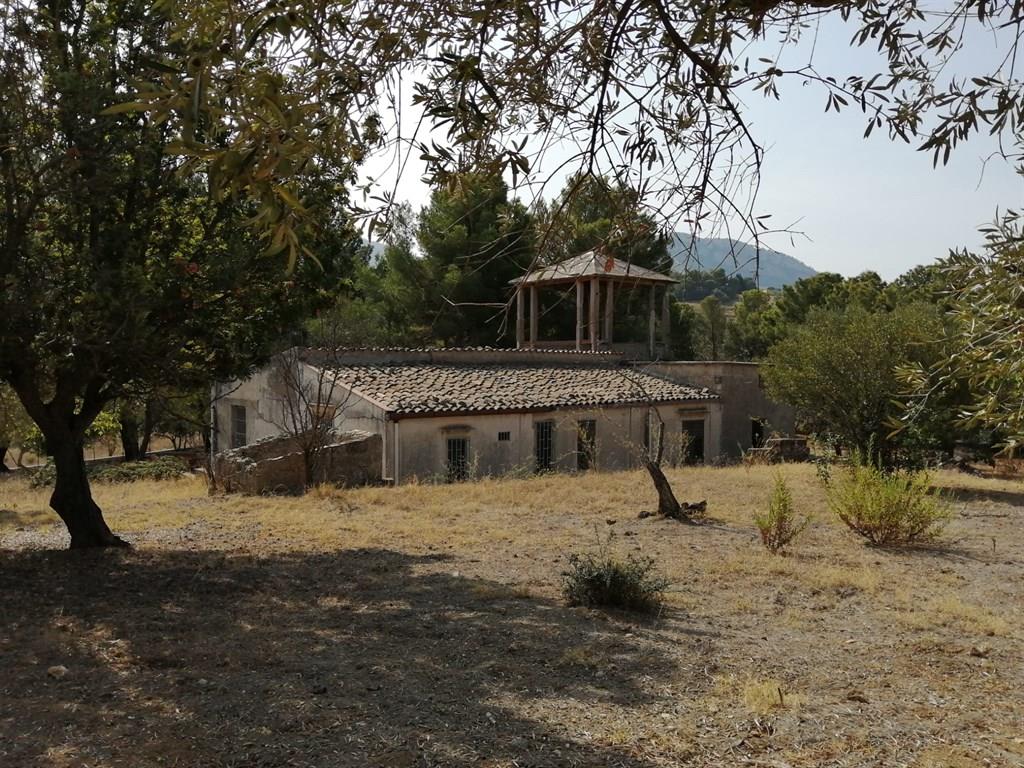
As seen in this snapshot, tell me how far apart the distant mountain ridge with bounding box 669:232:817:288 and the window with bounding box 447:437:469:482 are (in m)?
16.5

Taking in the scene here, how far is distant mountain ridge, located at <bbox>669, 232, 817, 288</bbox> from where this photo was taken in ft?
12.8

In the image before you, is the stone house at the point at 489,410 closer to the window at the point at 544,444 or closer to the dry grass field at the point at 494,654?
the window at the point at 544,444

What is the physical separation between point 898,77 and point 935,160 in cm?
71

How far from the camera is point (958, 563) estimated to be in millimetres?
10062

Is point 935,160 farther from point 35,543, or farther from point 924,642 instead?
point 35,543

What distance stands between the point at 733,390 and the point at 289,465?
1495cm

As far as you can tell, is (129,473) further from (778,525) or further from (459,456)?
(778,525)

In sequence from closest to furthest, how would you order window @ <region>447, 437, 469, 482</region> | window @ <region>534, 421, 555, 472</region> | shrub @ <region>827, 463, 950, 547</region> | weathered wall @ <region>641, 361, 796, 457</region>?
shrub @ <region>827, 463, 950, 547</region> < window @ <region>447, 437, 469, 482</region> < window @ <region>534, 421, 555, 472</region> < weathered wall @ <region>641, 361, 796, 457</region>

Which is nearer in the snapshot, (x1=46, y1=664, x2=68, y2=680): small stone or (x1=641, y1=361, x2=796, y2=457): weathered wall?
(x1=46, y1=664, x2=68, y2=680): small stone

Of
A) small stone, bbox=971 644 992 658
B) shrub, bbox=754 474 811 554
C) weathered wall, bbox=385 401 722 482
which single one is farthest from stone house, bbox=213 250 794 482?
small stone, bbox=971 644 992 658

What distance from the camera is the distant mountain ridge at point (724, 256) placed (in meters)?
3.91

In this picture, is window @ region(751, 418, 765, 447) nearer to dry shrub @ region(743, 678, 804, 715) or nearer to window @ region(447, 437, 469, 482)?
window @ region(447, 437, 469, 482)

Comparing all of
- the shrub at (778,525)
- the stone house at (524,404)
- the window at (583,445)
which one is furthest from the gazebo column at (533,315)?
the shrub at (778,525)

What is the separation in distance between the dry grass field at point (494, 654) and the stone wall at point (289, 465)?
5578mm
